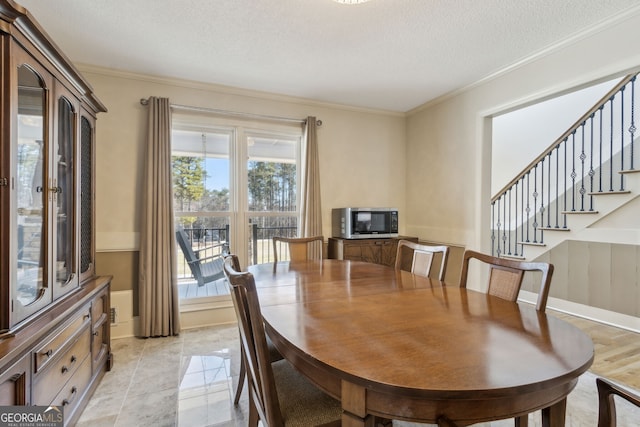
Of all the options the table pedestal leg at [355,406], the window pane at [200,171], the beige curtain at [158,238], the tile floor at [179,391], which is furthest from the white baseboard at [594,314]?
the beige curtain at [158,238]

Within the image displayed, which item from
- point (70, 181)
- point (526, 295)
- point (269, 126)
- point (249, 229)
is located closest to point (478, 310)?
point (70, 181)

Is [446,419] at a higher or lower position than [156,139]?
lower

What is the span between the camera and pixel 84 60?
2.79 meters

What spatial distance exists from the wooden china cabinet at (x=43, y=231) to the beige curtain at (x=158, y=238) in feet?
2.27

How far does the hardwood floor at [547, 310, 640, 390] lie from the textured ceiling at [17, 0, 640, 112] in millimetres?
2445

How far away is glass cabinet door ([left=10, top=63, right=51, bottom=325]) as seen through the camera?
1.35 metres

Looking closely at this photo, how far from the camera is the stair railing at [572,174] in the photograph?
11.3 feet

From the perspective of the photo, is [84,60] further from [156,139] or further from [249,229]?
[249,229]

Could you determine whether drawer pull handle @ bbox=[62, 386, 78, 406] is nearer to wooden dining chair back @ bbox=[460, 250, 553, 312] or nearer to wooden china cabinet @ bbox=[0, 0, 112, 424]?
wooden china cabinet @ bbox=[0, 0, 112, 424]

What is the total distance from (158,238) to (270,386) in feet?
7.90

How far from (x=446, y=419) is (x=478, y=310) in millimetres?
699

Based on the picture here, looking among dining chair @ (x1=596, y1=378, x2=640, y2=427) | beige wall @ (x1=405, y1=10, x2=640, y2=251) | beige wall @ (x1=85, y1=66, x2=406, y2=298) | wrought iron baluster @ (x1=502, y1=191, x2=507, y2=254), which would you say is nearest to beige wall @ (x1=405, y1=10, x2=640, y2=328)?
beige wall @ (x1=405, y1=10, x2=640, y2=251)

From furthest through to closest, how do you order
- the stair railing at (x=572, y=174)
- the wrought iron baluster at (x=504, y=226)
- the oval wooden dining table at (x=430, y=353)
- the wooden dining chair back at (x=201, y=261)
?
the wrought iron baluster at (x=504, y=226) < the stair railing at (x=572, y=174) < the wooden dining chair back at (x=201, y=261) < the oval wooden dining table at (x=430, y=353)

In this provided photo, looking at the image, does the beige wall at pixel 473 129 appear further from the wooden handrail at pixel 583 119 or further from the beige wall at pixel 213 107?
the wooden handrail at pixel 583 119
